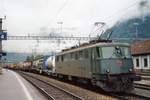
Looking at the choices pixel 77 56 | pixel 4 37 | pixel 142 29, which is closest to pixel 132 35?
pixel 142 29

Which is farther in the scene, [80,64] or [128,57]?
[80,64]

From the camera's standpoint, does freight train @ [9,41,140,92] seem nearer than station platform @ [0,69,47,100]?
No

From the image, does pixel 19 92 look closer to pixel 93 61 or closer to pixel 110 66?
pixel 93 61

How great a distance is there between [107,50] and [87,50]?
2.34 meters

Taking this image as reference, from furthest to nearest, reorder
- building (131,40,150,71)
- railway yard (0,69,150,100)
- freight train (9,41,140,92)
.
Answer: building (131,40,150,71)
freight train (9,41,140,92)
railway yard (0,69,150,100)

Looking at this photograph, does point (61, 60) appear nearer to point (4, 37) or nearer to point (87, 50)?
point (87, 50)

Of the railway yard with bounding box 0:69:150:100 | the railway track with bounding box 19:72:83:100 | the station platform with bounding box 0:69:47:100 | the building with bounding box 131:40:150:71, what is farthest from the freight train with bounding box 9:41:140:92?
the building with bounding box 131:40:150:71

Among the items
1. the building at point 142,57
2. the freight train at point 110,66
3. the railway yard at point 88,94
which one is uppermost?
the building at point 142,57

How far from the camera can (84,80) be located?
28.2 m

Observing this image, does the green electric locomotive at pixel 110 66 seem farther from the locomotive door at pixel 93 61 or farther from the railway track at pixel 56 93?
the railway track at pixel 56 93

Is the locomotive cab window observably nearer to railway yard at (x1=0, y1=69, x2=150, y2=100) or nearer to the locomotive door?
the locomotive door

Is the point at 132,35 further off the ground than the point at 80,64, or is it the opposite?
the point at 132,35

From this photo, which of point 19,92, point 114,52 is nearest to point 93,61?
point 114,52

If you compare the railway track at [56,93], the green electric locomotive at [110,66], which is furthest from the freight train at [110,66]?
the railway track at [56,93]
